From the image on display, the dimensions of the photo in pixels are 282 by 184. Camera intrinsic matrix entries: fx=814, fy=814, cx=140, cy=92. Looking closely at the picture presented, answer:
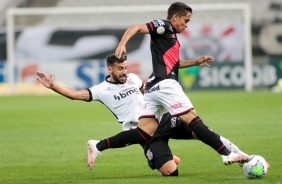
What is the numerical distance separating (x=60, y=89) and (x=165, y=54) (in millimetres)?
1339

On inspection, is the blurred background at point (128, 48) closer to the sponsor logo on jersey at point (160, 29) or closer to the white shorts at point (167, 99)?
the white shorts at point (167, 99)

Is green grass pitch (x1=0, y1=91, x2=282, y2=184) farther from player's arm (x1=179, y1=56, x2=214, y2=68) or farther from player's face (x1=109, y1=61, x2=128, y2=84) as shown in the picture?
player's arm (x1=179, y1=56, x2=214, y2=68)

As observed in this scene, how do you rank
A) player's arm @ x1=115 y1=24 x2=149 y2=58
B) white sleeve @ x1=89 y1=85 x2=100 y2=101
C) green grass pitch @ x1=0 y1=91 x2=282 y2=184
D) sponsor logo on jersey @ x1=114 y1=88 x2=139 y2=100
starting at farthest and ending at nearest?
1. sponsor logo on jersey @ x1=114 y1=88 x2=139 y2=100
2. white sleeve @ x1=89 y1=85 x2=100 y2=101
3. green grass pitch @ x1=0 y1=91 x2=282 y2=184
4. player's arm @ x1=115 y1=24 x2=149 y2=58

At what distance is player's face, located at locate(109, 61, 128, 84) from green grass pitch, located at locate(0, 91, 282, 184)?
1196mm

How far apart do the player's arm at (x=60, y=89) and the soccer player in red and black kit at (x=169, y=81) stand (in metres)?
0.81

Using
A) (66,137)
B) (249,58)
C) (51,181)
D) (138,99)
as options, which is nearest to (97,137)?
(66,137)

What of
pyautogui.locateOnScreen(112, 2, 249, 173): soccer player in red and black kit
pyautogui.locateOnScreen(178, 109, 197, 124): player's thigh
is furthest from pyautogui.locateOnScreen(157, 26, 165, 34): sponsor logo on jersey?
Answer: pyautogui.locateOnScreen(178, 109, 197, 124): player's thigh

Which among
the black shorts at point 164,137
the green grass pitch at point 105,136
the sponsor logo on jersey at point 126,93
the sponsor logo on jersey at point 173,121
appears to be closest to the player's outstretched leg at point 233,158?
the green grass pitch at point 105,136

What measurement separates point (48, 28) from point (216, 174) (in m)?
22.0

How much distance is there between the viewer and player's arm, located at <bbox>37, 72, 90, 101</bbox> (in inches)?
380

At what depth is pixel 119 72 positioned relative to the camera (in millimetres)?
10430

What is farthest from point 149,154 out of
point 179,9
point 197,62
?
point 179,9

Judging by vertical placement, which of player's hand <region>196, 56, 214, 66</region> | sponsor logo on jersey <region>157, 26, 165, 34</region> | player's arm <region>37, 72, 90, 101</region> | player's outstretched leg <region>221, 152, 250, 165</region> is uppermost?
sponsor logo on jersey <region>157, 26, 165, 34</region>

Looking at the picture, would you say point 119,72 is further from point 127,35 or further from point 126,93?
point 127,35
